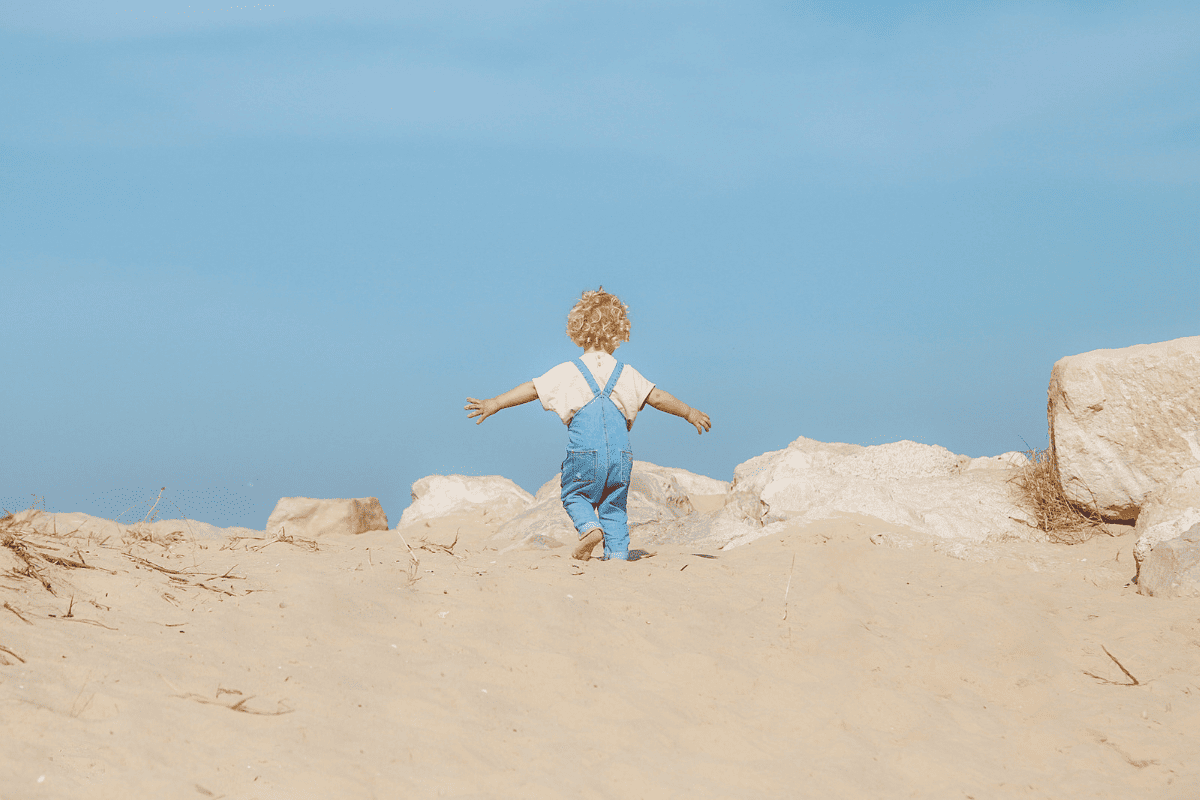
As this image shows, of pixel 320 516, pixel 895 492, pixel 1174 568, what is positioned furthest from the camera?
pixel 320 516

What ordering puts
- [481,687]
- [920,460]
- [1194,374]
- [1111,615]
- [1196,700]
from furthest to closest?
[920,460] < [1194,374] < [1111,615] < [1196,700] < [481,687]

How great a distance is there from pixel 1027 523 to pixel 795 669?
3.73 meters

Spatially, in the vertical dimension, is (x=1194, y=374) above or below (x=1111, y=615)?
above

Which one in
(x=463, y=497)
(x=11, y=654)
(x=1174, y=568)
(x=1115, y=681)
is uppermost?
(x=463, y=497)

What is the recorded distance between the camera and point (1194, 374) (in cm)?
672

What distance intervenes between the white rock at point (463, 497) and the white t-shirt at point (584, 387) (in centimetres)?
499

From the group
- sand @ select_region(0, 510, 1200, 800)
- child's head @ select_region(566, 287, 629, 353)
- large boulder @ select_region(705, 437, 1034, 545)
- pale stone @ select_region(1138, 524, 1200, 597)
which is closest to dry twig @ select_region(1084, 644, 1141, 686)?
sand @ select_region(0, 510, 1200, 800)

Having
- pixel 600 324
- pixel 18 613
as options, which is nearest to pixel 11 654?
Result: pixel 18 613

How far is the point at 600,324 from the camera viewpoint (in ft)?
21.9

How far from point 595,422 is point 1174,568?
12.0ft

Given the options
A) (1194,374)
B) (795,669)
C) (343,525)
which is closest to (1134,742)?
(795,669)

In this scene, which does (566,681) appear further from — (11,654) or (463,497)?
(463,497)

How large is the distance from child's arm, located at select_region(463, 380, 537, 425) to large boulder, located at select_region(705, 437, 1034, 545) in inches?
81.5

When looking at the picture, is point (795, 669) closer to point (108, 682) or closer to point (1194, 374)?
point (108, 682)
